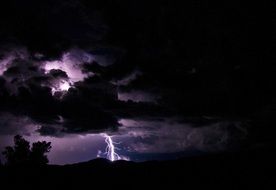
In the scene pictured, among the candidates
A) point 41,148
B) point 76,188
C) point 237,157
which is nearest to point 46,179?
point 76,188

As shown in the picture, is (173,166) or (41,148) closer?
(173,166)

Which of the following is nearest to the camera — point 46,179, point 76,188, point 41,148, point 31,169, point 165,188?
point 165,188

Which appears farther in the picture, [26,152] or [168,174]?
[26,152]

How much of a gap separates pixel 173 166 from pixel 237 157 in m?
3.76

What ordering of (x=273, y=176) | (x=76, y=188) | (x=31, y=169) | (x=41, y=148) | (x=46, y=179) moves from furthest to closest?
(x=41, y=148) < (x=31, y=169) < (x=46, y=179) < (x=76, y=188) < (x=273, y=176)

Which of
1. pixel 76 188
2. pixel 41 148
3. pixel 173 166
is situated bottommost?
pixel 76 188

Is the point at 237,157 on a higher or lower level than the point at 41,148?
lower

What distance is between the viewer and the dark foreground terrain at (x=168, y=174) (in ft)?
55.6

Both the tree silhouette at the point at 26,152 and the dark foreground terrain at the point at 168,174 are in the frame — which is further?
the tree silhouette at the point at 26,152

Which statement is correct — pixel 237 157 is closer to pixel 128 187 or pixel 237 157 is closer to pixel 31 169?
pixel 128 187

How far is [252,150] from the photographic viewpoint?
19172 mm

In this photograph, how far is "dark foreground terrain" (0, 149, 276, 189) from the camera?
16953 mm

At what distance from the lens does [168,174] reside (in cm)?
1941

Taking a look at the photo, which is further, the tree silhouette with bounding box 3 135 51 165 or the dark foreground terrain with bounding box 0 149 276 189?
the tree silhouette with bounding box 3 135 51 165
